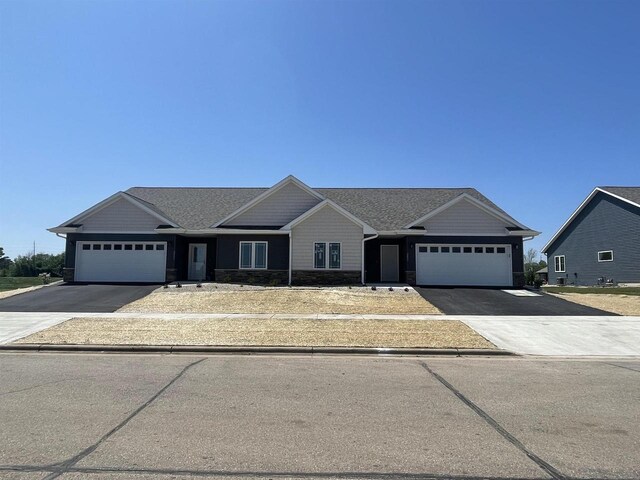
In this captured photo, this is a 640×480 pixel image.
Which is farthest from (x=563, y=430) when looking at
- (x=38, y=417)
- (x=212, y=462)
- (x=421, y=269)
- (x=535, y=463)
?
(x=421, y=269)

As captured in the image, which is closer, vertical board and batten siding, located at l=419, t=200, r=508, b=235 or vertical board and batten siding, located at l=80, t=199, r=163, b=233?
vertical board and batten siding, located at l=419, t=200, r=508, b=235

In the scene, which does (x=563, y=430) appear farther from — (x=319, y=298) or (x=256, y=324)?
(x=319, y=298)

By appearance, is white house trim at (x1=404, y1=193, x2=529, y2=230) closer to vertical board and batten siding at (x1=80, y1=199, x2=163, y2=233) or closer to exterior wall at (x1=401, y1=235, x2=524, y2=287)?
exterior wall at (x1=401, y1=235, x2=524, y2=287)

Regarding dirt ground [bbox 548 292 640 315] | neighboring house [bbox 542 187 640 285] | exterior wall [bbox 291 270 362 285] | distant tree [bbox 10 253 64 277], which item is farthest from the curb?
distant tree [bbox 10 253 64 277]

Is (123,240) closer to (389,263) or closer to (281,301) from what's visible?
(281,301)

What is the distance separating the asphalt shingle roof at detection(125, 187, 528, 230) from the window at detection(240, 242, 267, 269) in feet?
8.66

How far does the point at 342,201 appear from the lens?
1135 inches

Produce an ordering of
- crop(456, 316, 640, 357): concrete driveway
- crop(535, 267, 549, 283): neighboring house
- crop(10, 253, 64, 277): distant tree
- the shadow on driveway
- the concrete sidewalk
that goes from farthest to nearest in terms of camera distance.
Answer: crop(535, 267, 549, 283): neighboring house < crop(10, 253, 64, 277): distant tree < the shadow on driveway < the concrete sidewalk < crop(456, 316, 640, 357): concrete driveway

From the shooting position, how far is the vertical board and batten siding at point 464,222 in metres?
24.2

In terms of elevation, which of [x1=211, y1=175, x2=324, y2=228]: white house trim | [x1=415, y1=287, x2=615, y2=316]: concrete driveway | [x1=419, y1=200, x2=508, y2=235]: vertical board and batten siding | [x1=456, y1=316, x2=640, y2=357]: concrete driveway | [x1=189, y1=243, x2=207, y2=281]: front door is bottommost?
[x1=456, y1=316, x2=640, y2=357]: concrete driveway

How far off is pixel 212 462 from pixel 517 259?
2260 centimetres

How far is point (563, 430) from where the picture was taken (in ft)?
17.4

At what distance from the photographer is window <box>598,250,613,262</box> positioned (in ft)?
Answer: 107

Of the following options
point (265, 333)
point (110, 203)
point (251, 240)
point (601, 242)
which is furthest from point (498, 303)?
point (601, 242)
